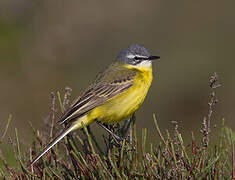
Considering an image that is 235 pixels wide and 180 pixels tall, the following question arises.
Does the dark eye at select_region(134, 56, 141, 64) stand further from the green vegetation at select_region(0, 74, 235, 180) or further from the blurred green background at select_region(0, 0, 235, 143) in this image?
the blurred green background at select_region(0, 0, 235, 143)

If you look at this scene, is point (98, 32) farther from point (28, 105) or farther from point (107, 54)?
point (28, 105)

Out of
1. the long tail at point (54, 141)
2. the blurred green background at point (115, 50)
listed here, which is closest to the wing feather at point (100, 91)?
the long tail at point (54, 141)

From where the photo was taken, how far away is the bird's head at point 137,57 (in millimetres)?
5785

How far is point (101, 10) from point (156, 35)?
5.53ft

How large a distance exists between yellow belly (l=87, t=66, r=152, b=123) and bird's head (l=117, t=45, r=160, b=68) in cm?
26

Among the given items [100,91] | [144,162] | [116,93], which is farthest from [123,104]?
[144,162]

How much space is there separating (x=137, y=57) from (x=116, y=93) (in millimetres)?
587

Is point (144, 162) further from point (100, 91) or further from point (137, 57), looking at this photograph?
point (137, 57)

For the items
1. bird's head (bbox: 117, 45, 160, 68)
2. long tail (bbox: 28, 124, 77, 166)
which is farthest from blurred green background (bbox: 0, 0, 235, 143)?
long tail (bbox: 28, 124, 77, 166)

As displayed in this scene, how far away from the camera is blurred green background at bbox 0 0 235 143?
10758mm

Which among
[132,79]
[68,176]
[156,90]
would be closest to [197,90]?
[156,90]

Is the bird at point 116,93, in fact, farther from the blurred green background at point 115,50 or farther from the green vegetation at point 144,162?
the blurred green background at point 115,50

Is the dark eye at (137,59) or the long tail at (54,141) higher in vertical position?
the dark eye at (137,59)

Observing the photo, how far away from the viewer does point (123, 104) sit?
17.6 ft
